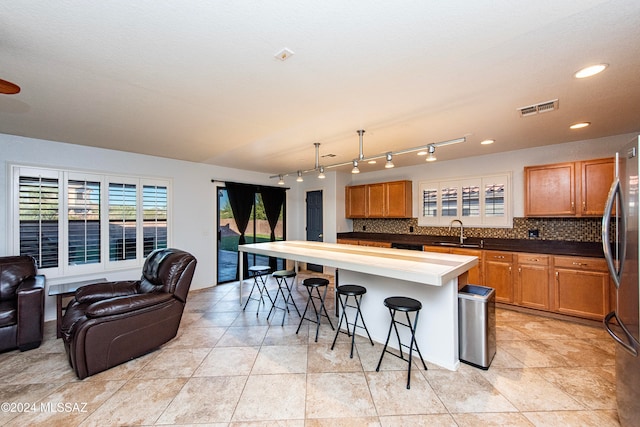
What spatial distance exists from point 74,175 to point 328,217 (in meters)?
4.54

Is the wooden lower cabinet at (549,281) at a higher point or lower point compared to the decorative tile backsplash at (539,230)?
lower

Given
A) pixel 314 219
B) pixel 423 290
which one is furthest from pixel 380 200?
pixel 423 290

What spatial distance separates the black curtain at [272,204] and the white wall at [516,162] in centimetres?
264

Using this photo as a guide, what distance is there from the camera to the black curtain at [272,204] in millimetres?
6242

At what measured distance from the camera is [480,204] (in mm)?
4688

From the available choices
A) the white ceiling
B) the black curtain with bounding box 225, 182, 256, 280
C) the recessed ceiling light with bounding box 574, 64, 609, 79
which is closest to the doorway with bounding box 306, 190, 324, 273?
the black curtain with bounding box 225, 182, 256, 280

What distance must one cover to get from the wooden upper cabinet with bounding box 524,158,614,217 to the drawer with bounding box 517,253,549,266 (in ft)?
2.09

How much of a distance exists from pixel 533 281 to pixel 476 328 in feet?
6.51

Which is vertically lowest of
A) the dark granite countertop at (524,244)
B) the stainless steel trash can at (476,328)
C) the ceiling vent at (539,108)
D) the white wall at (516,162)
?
the stainless steel trash can at (476,328)

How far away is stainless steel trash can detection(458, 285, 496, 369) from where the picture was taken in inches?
94.7

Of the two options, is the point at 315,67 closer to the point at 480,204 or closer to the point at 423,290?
the point at 423,290

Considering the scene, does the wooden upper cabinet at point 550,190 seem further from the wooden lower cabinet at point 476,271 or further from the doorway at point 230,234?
the doorway at point 230,234

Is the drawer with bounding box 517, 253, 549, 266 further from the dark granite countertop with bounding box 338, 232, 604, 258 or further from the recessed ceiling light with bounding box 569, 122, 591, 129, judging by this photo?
the recessed ceiling light with bounding box 569, 122, 591, 129

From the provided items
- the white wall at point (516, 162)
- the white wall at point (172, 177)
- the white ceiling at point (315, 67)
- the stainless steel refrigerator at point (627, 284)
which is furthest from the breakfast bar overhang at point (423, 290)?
the white wall at point (172, 177)
